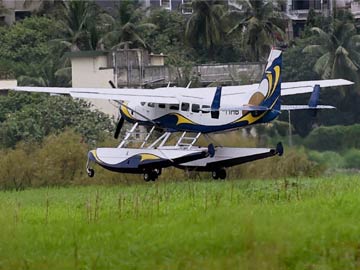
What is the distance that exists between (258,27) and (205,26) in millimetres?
Result: 3659

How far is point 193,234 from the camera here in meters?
15.6

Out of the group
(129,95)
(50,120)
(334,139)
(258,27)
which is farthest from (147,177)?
(258,27)

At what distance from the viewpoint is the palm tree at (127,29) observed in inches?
2479

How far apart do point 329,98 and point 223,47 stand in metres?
16.1

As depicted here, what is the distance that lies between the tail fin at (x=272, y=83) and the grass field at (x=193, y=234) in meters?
12.0

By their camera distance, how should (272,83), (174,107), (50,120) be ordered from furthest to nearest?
(50,120), (174,107), (272,83)

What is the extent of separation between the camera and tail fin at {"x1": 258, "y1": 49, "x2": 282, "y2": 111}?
31969 millimetres

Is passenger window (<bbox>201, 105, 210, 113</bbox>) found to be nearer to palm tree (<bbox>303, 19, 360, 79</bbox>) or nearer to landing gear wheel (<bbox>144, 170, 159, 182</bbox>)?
landing gear wheel (<bbox>144, 170, 159, 182</bbox>)

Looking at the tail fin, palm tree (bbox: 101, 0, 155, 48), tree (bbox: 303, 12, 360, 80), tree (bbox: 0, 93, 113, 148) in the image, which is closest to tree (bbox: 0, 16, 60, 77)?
palm tree (bbox: 101, 0, 155, 48)

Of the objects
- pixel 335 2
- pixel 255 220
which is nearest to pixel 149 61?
pixel 335 2

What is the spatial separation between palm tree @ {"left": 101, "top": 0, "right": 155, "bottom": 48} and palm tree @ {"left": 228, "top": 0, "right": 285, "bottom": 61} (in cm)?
454

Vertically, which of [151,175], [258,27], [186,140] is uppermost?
[258,27]

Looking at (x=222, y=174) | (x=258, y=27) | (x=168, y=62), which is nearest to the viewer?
(x=222, y=174)

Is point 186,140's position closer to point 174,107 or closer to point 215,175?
point 174,107
